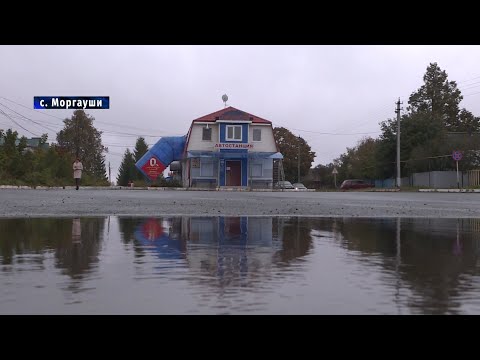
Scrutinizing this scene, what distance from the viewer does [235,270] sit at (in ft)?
20.0

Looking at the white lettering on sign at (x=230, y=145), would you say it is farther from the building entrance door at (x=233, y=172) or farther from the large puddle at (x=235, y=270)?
the large puddle at (x=235, y=270)

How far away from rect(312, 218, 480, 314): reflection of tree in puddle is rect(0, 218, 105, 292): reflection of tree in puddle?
3387 mm

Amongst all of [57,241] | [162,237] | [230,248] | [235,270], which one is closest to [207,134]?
[162,237]

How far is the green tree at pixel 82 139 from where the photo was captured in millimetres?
69062

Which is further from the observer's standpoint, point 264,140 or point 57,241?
point 264,140

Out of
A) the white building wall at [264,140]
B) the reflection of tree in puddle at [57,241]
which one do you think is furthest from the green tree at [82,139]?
the reflection of tree in puddle at [57,241]

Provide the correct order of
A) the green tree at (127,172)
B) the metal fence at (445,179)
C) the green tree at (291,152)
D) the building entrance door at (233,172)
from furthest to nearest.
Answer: the green tree at (291,152) → the green tree at (127,172) → the building entrance door at (233,172) → the metal fence at (445,179)

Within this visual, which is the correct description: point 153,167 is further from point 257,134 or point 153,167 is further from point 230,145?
point 257,134

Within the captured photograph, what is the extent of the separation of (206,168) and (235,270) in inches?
1856

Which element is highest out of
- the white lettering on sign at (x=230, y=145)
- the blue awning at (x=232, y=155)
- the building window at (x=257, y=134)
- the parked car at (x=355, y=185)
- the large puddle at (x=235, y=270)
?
the building window at (x=257, y=134)

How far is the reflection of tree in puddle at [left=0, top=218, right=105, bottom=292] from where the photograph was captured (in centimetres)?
653

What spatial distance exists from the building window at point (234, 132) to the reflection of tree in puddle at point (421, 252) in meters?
40.7
